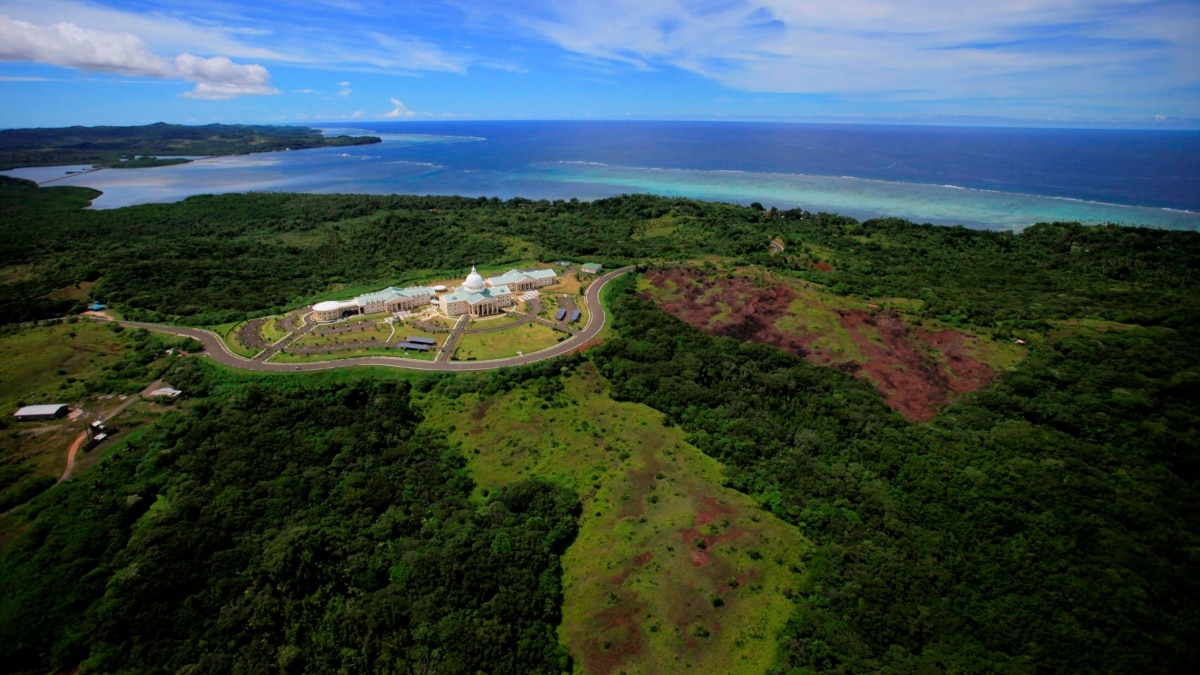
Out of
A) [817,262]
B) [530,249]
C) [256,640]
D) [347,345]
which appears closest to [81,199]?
[530,249]

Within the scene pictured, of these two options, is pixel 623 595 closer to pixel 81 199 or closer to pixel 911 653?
pixel 911 653

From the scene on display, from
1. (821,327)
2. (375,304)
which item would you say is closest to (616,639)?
(821,327)

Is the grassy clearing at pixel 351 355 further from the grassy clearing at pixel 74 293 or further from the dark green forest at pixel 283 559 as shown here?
the grassy clearing at pixel 74 293

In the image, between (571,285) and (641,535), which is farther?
(571,285)

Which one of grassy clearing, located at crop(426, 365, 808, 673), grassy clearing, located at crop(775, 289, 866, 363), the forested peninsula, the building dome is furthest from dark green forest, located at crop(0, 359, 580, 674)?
grassy clearing, located at crop(775, 289, 866, 363)

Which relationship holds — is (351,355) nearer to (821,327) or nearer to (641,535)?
(641,535)
